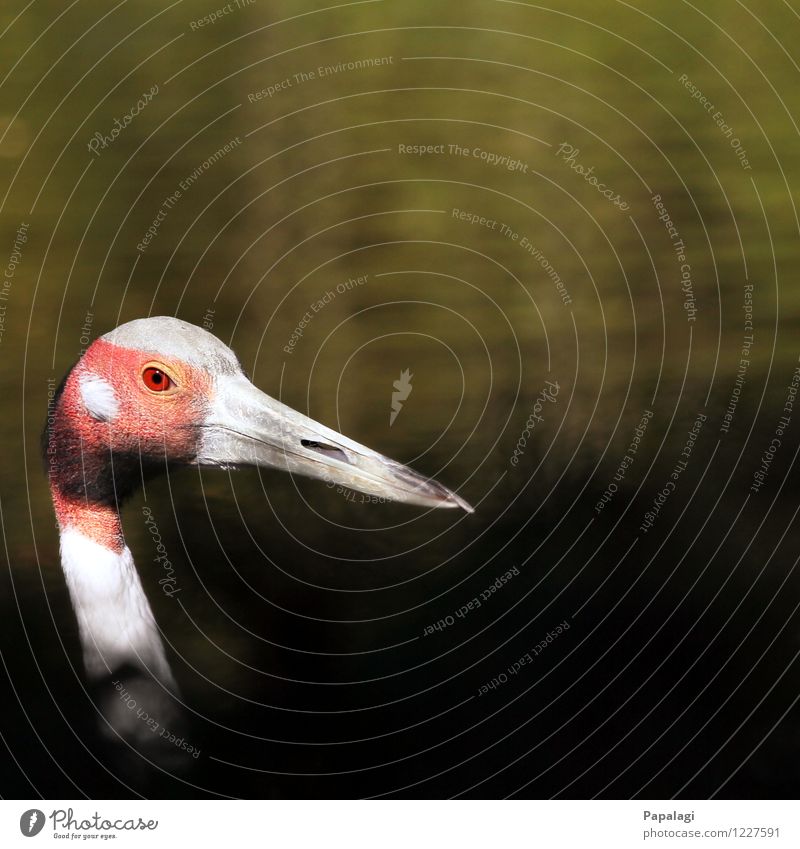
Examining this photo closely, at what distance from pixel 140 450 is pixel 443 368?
0.55 m

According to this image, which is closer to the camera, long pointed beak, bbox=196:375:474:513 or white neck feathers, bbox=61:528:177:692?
long pointed beak, bbox=196:375:474:513

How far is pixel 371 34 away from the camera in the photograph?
183cm

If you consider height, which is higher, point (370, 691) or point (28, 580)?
point (28, 580)

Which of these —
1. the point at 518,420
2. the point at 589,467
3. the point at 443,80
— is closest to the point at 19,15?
the point at 443,80

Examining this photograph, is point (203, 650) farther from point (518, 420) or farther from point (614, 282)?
point (614, 282)

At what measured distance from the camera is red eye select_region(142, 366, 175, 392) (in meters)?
1.69

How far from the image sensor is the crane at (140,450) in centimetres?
166

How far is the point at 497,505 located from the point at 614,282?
455 mm

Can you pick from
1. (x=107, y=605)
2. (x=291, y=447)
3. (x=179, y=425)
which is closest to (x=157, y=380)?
(x=179, y=425)

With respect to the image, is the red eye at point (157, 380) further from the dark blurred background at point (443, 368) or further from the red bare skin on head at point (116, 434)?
the dark blurred background at point (443, 368)
